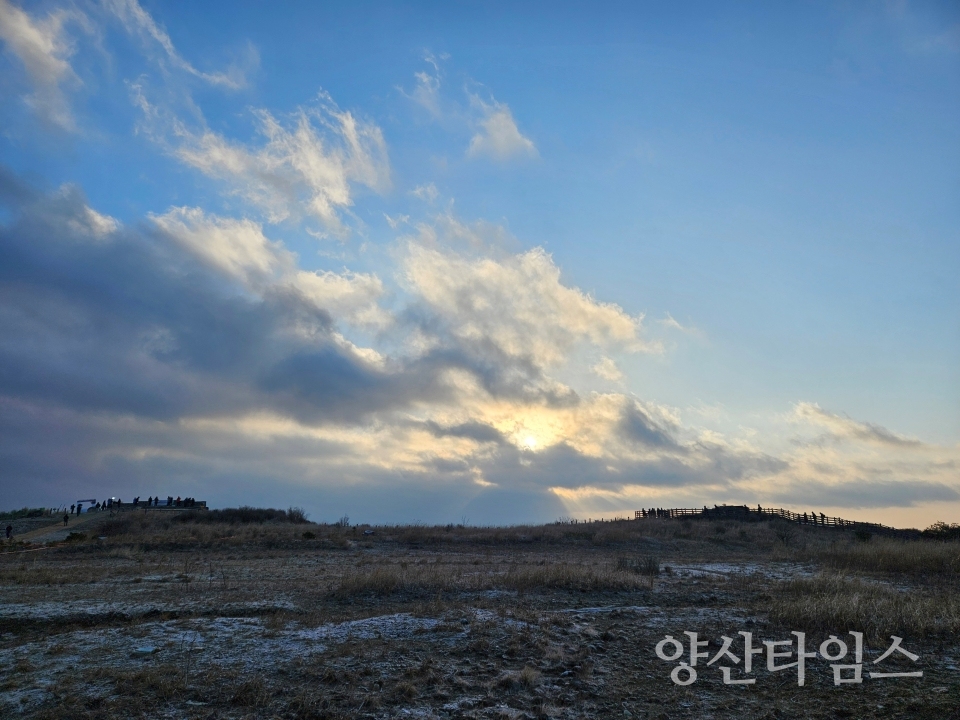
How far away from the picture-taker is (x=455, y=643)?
11.6 meters

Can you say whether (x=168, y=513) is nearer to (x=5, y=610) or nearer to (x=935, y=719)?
(x=5, y=610)

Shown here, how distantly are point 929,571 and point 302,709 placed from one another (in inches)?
1018

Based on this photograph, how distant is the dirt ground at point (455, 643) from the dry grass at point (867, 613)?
0.16 feet

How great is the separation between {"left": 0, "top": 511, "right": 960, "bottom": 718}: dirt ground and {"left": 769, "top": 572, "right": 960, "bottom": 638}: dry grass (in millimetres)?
49

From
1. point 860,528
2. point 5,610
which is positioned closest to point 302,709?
point 5,610

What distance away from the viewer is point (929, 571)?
23.9 metres

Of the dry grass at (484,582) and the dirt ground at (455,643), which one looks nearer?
the dirt ground at (455,643)

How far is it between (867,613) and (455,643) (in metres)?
9.14

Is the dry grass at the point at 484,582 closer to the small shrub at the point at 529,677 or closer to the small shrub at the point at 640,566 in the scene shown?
the small shrub at the point at 640,566

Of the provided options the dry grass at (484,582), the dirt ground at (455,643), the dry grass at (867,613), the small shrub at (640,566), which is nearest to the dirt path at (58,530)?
the dirt ground at (455,643)

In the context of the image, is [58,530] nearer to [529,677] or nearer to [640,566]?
[640,566]

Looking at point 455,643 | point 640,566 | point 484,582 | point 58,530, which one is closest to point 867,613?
point 455,643

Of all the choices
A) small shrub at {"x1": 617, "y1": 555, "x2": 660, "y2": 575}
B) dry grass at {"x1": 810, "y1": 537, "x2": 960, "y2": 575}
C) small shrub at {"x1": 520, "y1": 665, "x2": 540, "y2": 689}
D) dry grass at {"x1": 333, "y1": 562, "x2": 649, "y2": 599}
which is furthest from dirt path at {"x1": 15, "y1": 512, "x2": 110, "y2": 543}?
dry grass at {"x1": 810, "y1": 537, "x2": 960, "y2": 575}

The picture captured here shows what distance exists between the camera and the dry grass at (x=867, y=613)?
1243 centimetres
